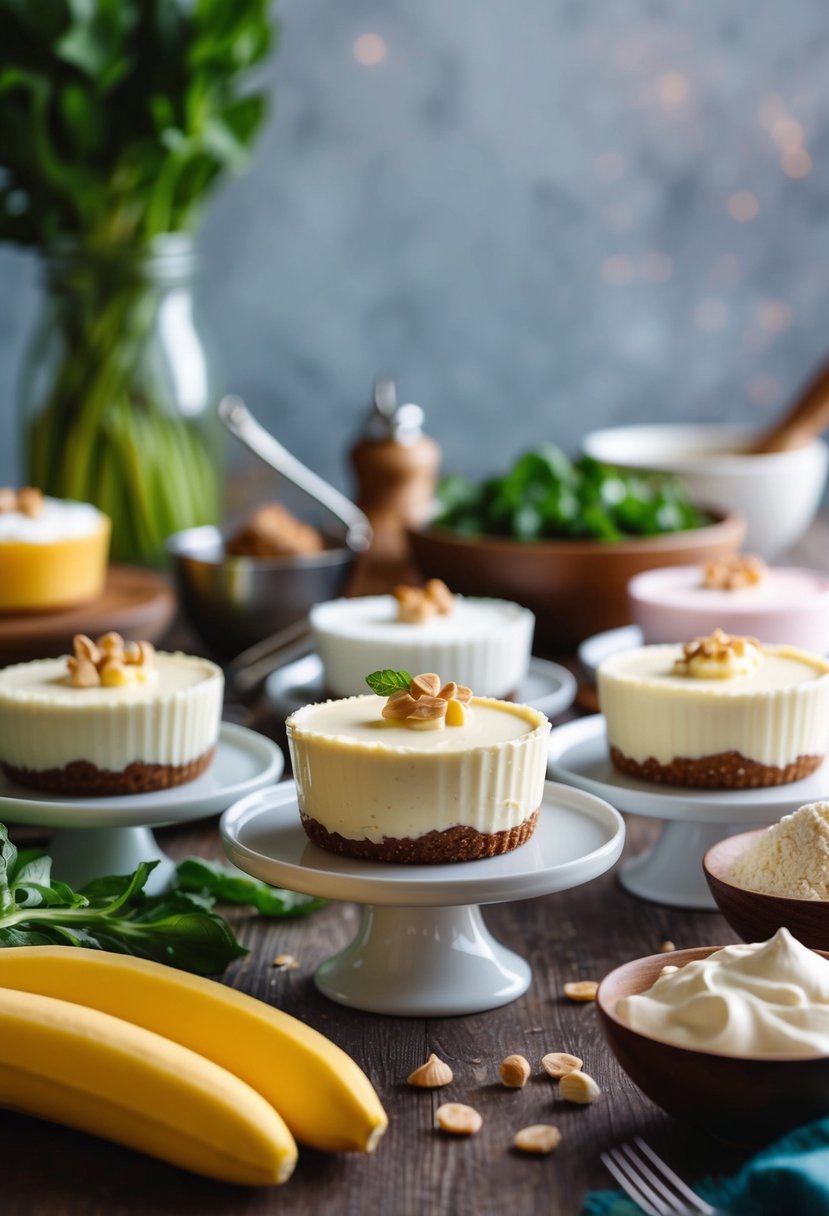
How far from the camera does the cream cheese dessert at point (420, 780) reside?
1.40 metres

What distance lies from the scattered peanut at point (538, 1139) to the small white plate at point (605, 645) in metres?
0.94

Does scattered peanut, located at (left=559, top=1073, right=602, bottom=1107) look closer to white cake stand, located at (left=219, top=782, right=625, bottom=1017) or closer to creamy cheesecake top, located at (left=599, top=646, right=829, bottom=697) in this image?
white cake stand, located at (left=219, top=782, right=625, bottom=1017)

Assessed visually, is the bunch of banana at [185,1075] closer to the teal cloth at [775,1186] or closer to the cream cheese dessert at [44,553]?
the teal cloth at [775,1186]

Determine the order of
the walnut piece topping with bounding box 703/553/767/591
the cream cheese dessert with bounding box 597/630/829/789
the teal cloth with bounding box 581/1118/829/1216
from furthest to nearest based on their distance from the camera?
the walnut piece topping with bounding box 703/553/767/591
the cream cheese dessert with bounding box 597/630/829/789
the teal cloth with bounding box 581/1118/829/1216

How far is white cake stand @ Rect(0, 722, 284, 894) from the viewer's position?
5.22ft

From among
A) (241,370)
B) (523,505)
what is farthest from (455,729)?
(241,370)

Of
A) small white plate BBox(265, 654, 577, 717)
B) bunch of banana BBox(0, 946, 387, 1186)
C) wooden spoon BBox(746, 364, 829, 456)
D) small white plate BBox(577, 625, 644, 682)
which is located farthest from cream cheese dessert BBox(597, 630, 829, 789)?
wooden spoon BBox(746, 364, 829, 456)

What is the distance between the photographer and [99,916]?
142cm

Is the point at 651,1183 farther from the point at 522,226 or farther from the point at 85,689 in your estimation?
the point at 522,226

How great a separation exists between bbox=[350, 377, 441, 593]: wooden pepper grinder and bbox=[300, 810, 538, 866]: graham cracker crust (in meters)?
1.28

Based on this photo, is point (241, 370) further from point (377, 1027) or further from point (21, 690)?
point (377, 1027)

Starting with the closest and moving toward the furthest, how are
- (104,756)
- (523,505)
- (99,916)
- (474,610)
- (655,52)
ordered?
(99,916) → (104,756) → (474,610) → (523,505) → (655,52)

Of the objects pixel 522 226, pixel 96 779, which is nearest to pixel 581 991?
pixel 96 779

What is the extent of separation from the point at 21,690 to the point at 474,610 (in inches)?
26.5
